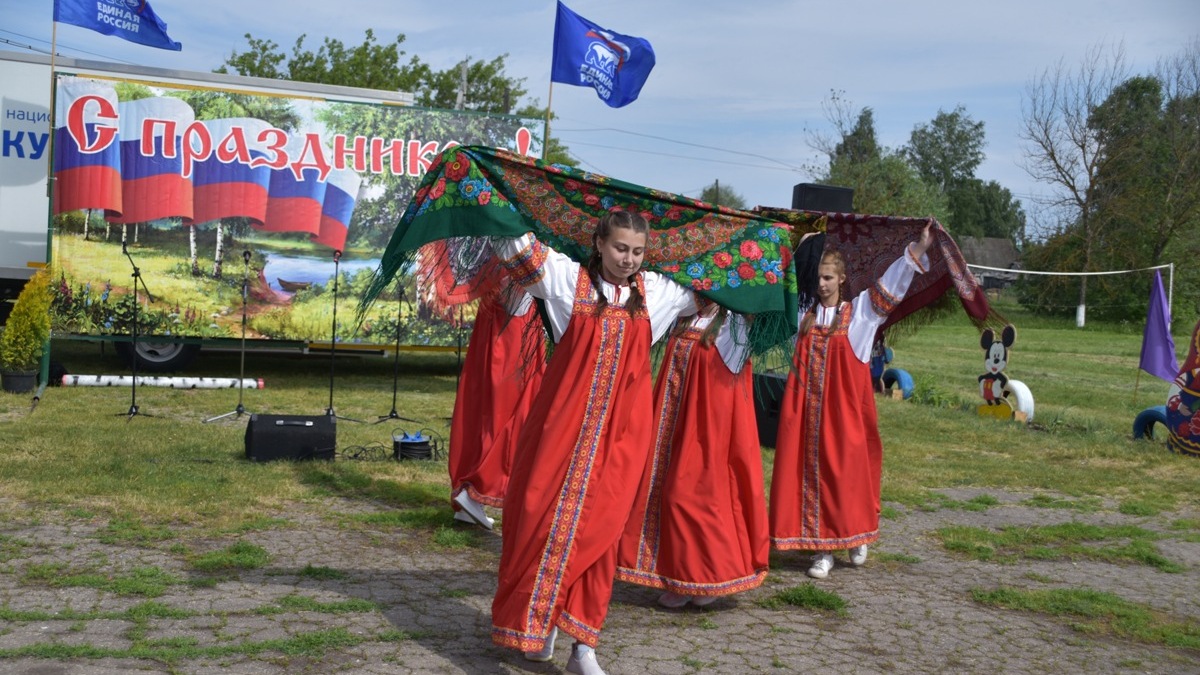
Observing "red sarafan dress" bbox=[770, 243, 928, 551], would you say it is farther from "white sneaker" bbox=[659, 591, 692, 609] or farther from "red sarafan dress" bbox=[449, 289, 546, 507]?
"red sarafan dress" bbox=[449, 289, 546, 507]

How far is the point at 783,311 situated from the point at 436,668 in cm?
201

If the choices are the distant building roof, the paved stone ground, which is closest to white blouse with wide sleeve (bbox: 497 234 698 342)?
the paved stone ground

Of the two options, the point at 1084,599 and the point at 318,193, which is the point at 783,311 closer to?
the point at 1084,599

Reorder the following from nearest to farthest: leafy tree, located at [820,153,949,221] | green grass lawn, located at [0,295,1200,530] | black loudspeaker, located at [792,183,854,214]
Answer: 1. black loudspeaker, located at [792,183,854,214]
2. green grass lawn, located at [0,295,1200,530]
3. leafy tree, located at [820,153,949,221]

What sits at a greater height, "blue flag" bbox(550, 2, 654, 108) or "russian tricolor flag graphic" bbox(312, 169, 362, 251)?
"blue flag" bbox(550, 2, 654, 108)

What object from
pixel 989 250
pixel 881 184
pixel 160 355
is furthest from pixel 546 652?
pixel 989 250

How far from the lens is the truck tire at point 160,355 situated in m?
13.3

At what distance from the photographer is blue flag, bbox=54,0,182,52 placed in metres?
11.1

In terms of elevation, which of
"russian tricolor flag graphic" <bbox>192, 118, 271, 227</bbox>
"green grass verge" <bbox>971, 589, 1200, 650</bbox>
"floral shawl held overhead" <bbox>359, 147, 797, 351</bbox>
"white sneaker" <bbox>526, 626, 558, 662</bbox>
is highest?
"russian tricolor flag graphic" <bbox>192, 118, 271, 227</bbox>

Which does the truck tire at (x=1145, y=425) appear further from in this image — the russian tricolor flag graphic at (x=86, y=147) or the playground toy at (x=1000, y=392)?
the russian tricolor flag graphic at (x=86, y=147)

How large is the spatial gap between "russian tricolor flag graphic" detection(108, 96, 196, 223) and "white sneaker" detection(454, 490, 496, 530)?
756 centimetres

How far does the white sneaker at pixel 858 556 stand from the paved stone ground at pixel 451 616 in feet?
0.15

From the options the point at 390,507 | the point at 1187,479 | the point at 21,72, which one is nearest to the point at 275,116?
the point at 21,72

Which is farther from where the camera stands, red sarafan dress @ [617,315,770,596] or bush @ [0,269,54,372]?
bush @ [0,269,54,372]
